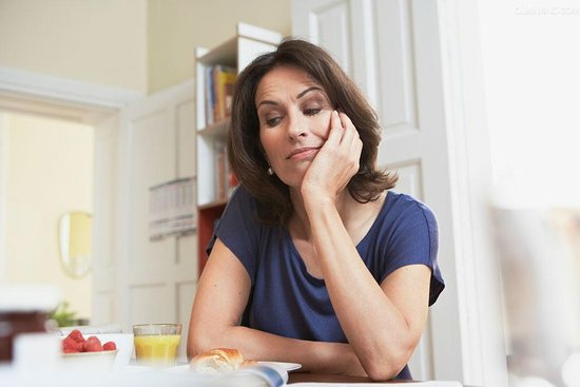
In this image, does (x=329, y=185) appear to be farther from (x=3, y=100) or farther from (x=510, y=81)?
(x=3, y=100)

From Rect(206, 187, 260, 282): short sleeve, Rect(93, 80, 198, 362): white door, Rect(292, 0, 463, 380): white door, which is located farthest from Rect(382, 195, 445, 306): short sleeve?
Rect(93, 80, 198, 362): white door

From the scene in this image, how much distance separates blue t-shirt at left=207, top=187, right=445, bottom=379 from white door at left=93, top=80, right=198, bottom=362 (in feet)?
6.73

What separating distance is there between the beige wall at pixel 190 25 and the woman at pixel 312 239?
184 centimetres

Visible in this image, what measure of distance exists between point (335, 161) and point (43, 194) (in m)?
5.38

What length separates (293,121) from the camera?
139 centimetres

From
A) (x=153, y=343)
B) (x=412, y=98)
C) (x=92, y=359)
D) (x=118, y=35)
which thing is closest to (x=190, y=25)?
(x=118, y=35)

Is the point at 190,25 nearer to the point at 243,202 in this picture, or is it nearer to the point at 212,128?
the point at 212,128

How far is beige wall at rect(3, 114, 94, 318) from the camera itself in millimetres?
5832

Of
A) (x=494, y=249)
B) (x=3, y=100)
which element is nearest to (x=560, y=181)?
(x=494, y=249)

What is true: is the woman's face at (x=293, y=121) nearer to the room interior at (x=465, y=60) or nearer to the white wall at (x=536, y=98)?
the room interior at (x=465, y=60)

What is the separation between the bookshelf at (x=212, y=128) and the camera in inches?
121

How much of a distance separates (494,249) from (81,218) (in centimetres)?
486

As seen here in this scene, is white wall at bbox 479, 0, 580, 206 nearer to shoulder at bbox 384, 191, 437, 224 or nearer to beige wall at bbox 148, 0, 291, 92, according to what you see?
beige wall at bbox 148, 0, 291, 92

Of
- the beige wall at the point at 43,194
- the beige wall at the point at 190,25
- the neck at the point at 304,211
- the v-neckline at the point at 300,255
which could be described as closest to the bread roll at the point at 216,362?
the v-neckline at the point at 300,255
